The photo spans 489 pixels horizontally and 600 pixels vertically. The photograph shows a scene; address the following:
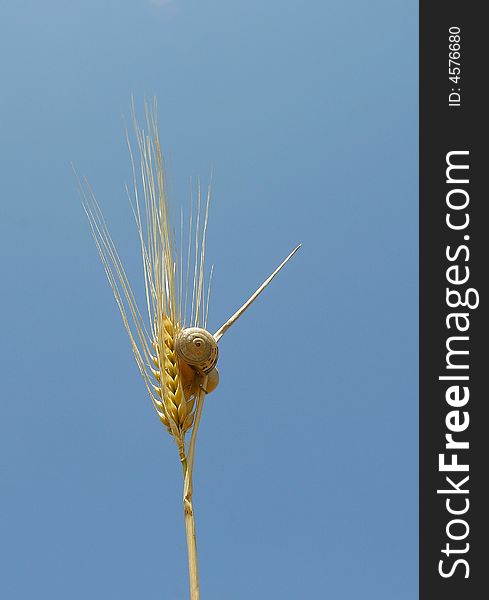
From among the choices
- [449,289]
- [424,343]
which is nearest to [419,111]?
[449,289]

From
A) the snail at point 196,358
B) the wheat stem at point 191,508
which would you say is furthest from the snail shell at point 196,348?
the wheat stem at point 191,508

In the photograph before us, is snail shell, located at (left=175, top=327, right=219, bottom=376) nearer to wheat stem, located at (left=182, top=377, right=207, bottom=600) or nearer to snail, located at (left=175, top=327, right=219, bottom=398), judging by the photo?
snail, located at (left=175, top=327, right=219, bottom=398)

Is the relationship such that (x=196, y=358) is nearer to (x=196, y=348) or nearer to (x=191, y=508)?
(x=196, y=348)

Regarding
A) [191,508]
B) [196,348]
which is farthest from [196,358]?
[191,508]

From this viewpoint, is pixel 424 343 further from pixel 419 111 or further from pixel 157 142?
pixel 157 142

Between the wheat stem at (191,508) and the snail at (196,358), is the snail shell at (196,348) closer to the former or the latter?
the snail at (196,358)

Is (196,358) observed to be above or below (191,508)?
above

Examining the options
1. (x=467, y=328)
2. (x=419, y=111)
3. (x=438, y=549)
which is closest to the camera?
(x=438, y=549)
